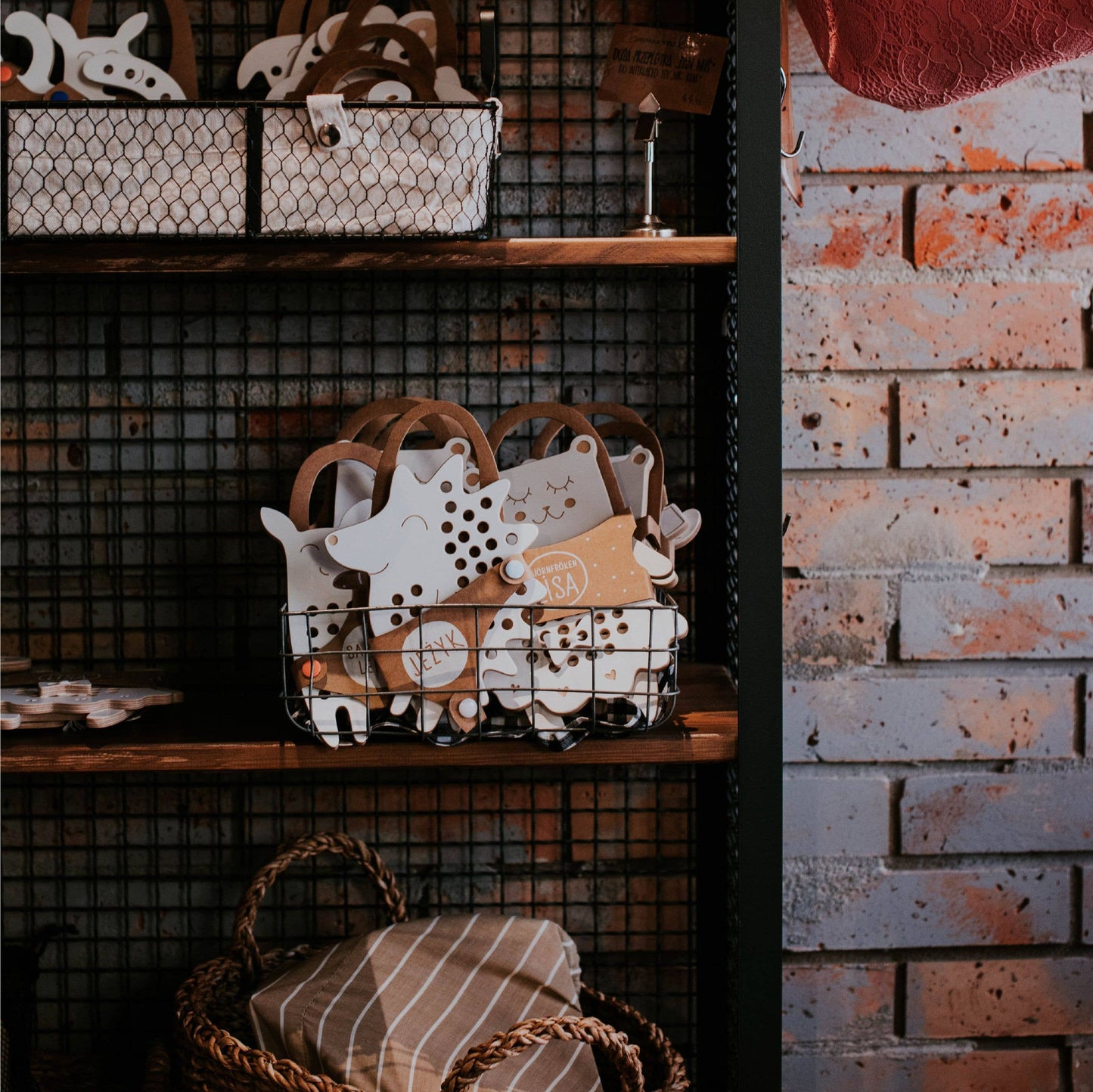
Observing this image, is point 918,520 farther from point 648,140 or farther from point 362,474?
point 362,474

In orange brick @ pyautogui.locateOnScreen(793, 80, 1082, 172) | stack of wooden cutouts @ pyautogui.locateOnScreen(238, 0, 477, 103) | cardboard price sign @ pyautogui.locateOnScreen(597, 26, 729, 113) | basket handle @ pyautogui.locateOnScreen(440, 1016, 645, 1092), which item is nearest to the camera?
basket handle @ pyautogui.locateOnScreen(440, 1016, 645, 1092)

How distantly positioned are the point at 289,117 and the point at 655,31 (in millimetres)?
326

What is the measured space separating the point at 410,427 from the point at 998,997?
0.94 m

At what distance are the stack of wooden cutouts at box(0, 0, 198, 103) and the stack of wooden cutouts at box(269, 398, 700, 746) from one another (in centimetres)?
47

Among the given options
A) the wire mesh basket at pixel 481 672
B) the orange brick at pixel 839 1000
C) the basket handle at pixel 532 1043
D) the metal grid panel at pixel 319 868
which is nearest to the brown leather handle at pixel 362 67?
the wire mesh basket at pixel 481 672

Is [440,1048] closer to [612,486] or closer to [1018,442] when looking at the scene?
[612,486]

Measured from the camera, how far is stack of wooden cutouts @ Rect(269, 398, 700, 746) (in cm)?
82

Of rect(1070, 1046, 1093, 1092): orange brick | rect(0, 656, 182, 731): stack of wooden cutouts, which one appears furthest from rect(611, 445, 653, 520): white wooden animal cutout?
rect(1070, 1046, 1093, 1092): orange brick

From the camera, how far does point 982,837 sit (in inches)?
45.2

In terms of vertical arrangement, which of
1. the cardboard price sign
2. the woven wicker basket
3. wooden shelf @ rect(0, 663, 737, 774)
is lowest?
the woven wicker basket

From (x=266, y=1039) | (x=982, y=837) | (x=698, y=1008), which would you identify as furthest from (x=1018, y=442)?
(x=266, y=1039)

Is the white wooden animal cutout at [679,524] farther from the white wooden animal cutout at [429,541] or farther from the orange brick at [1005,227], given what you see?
the orange brick at [1005,227]

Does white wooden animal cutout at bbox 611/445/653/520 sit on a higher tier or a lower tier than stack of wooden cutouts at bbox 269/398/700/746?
higher

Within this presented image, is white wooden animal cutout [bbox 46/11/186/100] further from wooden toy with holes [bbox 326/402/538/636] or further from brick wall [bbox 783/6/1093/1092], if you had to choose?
brick wall [bbox 783/6/1093/1092]
